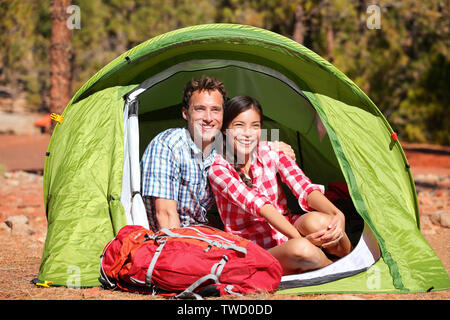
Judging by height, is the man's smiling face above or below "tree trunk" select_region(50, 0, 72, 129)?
below

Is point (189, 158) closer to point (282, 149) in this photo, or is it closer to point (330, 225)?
point (282, 149)

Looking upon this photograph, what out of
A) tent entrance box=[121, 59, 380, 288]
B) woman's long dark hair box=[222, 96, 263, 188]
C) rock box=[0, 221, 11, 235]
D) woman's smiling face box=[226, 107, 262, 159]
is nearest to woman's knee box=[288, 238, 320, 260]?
woman's long dark hair box=[222, 96, 263, 188]

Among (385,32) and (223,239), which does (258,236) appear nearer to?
(223,239)

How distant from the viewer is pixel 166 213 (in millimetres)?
3586

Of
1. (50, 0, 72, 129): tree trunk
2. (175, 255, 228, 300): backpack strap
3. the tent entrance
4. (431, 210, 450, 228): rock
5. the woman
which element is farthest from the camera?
(50, 0, 72, 129): tree trunk

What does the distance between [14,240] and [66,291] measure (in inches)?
75.9

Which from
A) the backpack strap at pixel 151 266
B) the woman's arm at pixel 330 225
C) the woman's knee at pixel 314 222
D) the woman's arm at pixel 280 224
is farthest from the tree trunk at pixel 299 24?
the backpack strap at pixel 151 266

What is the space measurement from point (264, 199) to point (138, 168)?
974 mm

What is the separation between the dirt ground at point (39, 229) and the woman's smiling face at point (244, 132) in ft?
3.21

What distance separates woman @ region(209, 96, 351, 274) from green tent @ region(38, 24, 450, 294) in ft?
0.48

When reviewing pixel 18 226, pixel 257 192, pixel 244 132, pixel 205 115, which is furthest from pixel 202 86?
pixel 18 226

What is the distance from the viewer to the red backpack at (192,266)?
10.0 ft

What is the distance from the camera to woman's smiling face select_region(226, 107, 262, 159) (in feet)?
12.1

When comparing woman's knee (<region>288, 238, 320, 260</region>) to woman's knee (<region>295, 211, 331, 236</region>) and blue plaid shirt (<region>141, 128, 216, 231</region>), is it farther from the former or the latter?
blue plaid shirt (<region>141, 128, 216, 231</region>)
